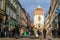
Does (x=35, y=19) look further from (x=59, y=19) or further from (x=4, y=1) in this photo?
(x=4, y=1)

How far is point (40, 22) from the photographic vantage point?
599ft

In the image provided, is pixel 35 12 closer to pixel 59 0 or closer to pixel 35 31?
pixel 59 0

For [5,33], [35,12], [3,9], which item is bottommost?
[5,33]

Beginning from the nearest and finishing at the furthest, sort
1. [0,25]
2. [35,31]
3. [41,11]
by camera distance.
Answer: [35,31], [0,25], [41,11]

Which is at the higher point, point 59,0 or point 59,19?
point 59,0

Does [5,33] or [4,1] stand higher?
[4,1]

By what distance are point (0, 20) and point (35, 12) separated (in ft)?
481

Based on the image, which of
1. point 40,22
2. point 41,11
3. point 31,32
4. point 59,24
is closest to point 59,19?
point 59,24

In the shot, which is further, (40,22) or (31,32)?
(40,22)

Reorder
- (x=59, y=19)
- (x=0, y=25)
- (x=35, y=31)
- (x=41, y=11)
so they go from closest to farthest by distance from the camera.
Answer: (x=35, y=31)
(x=0, y=25)
(x=59, y=19)
(x=41, y=11)

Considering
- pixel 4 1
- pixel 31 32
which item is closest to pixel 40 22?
pixel 4 1

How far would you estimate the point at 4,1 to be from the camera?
50.2m

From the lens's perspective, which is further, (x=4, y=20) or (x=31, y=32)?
(x=4, y=20)

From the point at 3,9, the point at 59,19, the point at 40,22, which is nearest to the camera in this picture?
the point at 3,9
